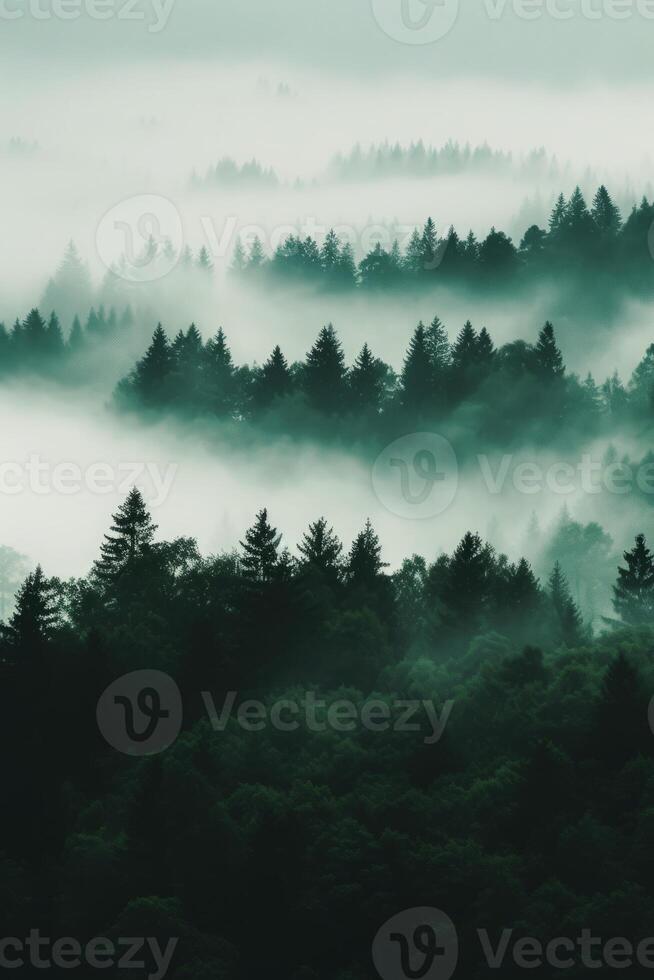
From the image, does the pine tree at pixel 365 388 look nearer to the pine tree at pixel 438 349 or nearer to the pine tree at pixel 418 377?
the pine tree at pixel 418 377

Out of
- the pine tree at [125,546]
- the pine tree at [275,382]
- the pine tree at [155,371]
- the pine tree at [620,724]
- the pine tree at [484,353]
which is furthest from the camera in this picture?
the pine tree at [155,371]

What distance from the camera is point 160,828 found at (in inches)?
3000

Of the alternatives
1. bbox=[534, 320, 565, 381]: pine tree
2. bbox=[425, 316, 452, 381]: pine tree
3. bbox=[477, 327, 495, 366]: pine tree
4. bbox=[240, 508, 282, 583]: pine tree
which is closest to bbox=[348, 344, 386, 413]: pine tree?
bbox=[425, 316, 452, 381]: pine tree

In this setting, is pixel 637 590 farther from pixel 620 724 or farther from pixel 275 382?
pixel 275 382

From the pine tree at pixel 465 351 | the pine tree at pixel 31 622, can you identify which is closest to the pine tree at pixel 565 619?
the pine tree at pixel 31 622

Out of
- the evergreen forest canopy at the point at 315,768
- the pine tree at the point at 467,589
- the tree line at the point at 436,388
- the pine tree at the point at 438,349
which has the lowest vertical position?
the evergreen forest canopy at the point at 315,768

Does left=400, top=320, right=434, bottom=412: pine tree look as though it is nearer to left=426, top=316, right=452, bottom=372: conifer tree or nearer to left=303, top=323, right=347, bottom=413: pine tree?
left=426, top=316, right=452, bottom=372: conifer tree

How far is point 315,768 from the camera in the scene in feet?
270

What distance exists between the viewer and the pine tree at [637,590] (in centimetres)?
11294

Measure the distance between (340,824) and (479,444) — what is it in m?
113

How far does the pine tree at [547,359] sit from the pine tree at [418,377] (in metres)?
10.4

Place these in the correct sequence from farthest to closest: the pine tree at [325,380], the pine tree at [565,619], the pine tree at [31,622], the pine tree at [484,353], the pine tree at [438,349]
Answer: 1. the pine tree at [438,349]
2. the pine tree at [325,380]
3. the pine tree at [484,353]
4. the pine tree at [565,619]
5. the pine tree at [31,622]

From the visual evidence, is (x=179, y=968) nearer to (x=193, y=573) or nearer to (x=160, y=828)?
(x=160, y=828)

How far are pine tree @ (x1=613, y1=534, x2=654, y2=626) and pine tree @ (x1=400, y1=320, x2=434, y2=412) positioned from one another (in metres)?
71.7
